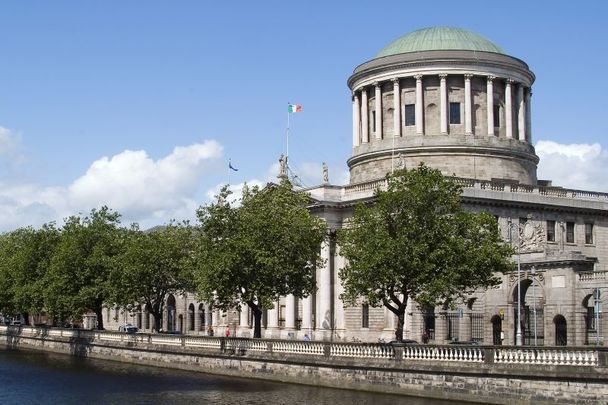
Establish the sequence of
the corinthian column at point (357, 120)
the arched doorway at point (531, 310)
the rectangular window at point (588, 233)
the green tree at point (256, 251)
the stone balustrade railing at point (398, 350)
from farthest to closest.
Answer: the corinthian column at point (357, 120) < the rectangular window at point (588, 233) < the arched doorway at point (531, 310) < the green tree at point (256, 251) < the stone balustrade railing at point (398, 350)

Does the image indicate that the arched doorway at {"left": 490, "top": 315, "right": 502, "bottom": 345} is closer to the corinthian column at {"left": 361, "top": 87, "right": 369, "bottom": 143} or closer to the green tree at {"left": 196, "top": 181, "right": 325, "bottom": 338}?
the green tree at {"left": 196, "top": 181, "right": 325, "bottom": 338}

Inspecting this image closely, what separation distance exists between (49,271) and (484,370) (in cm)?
5289

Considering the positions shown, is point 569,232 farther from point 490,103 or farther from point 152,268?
point 152,268

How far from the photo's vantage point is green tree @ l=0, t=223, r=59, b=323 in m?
88.6

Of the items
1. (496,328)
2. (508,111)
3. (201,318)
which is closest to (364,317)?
(496,328)

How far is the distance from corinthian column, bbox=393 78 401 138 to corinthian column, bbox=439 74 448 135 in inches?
157

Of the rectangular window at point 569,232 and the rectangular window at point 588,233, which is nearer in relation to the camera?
the rectangular window at point 569,232

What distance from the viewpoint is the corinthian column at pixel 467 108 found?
89.1 m

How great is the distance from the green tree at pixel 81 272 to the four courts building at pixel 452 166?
53.2 feet

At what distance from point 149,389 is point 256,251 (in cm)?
1291

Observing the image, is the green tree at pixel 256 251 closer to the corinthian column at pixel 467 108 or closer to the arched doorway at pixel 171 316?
the corinthian column at pixel 467 108

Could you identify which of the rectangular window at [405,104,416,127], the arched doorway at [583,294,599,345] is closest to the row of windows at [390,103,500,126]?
the rectangular window at [405,104,416,127]

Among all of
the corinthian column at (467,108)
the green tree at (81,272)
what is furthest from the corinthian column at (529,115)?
the green tree at (81,272)

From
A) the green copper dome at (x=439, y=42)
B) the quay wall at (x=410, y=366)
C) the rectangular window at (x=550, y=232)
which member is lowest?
the quay wall at (x=410, y=366)
